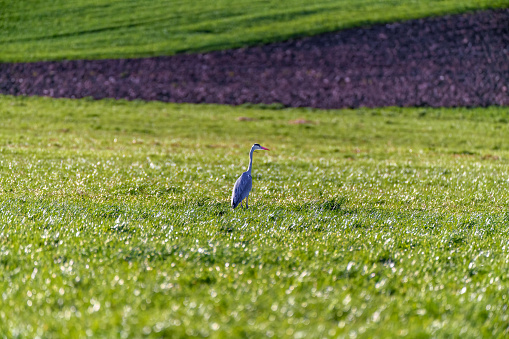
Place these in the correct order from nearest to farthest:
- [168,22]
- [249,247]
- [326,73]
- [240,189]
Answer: [249,247] → [240,189] → [326,73] → [168,22]

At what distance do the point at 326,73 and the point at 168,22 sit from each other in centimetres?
2584

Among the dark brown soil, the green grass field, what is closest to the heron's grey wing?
the green grass field

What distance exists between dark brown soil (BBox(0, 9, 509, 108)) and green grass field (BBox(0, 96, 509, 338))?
23746 mm

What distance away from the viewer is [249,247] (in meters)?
9.88

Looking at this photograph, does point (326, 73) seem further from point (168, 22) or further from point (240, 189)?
point (240, 189)

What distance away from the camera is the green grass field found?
21.7 ft

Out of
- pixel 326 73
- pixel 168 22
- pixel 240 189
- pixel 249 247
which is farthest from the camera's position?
pixel 168 22

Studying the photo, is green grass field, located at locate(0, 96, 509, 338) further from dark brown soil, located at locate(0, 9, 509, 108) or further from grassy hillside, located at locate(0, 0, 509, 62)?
grassy hillside, located at locate(0, 0, 509, 62)

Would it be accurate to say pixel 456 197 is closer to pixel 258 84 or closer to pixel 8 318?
pixel 8 318

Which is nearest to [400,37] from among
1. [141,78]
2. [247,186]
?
[141,78]

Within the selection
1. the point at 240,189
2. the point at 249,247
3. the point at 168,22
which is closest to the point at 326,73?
the point at 168,22

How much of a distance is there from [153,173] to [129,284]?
12.4 m

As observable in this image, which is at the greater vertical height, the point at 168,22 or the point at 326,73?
the point at 168,22

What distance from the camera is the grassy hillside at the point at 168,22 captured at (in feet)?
194
